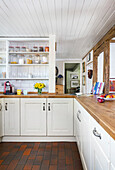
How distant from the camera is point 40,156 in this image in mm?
2361

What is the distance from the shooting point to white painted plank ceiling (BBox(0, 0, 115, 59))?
2.39 metres

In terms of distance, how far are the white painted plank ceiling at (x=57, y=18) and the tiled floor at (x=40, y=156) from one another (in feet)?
7.64

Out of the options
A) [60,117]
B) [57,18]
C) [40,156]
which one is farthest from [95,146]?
[57,18]

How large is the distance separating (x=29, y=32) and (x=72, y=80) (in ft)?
24.5

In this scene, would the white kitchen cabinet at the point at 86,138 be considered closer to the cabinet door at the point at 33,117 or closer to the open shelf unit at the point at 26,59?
the cabinet door at the point at 33,117

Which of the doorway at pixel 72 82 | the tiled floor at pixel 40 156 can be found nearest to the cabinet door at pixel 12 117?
the tiled floor at pixel 40 156

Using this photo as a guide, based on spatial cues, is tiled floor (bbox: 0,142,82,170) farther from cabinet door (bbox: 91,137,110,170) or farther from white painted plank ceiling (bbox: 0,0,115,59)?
white painted plank ceiling (bbox: 0,0,115,59)

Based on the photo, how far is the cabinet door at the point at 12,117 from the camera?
300cm

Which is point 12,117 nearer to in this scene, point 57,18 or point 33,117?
point 33,117

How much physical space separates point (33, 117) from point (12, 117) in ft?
1.34

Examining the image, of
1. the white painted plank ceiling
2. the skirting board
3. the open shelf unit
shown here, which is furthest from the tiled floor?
the white painted plank ceiling

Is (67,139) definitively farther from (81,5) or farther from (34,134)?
(81,5)

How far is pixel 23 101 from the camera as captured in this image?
118 inches

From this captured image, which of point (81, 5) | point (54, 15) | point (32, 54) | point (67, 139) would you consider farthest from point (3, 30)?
point (67, 139)
